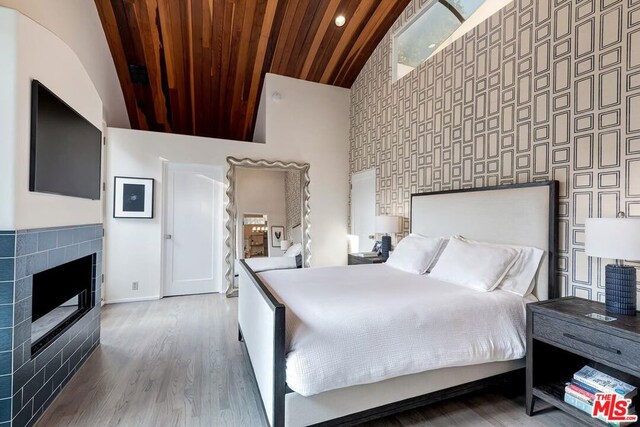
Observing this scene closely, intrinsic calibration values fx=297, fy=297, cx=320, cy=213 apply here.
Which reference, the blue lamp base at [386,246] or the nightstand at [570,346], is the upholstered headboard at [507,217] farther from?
the blue lamp base at [386,246]

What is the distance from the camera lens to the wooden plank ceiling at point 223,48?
3734 millimetres

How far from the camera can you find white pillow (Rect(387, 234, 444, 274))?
9.24 feet

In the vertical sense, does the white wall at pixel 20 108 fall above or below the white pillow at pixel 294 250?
above

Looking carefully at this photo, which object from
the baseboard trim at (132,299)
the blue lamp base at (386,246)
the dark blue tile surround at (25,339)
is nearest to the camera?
the dark blue tile surround at (25,339)

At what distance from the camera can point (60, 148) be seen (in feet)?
6.63

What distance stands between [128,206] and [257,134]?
99.2 inches

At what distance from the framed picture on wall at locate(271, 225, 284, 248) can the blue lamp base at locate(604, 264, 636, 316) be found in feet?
13.2

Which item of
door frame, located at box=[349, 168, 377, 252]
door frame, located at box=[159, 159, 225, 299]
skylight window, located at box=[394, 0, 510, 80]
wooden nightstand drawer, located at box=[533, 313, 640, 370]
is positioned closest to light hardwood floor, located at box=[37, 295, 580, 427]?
wooden nightstand drawer, located at box=[533, 313, 640, 370]

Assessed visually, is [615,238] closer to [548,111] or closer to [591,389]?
[591,389]

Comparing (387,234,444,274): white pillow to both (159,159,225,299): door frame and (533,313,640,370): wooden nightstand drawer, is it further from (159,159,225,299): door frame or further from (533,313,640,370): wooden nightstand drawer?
(159,159,225,299): door frame

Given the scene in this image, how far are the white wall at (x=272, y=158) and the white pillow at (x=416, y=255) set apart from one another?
2286mm

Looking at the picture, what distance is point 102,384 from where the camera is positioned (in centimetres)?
214

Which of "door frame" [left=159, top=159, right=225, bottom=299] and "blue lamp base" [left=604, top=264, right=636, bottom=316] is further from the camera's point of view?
"door frame" [left=159, top=159, right=225, bottom=299]

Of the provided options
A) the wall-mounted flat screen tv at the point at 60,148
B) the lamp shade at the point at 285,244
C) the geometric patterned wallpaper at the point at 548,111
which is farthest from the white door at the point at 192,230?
the geometric patterned wallpaper at the point at 548,111
